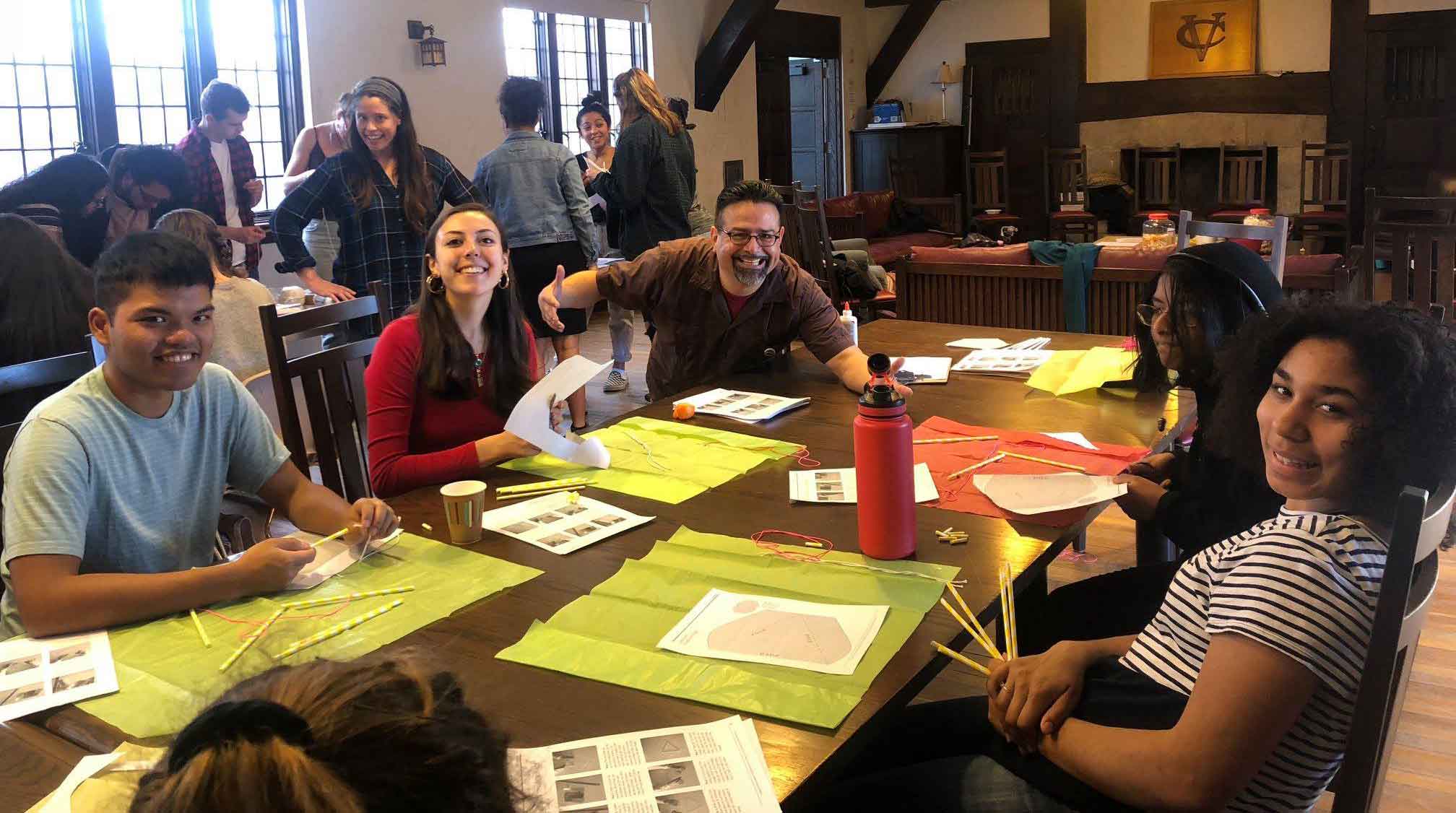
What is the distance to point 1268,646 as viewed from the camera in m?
1.08

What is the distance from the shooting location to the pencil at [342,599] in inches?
57.7

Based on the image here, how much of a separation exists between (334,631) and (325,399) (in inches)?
43.4

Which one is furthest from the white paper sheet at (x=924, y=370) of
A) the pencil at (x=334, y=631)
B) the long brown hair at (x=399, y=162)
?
the long brown hair at (x=399, y=162)

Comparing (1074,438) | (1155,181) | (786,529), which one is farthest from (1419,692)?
(1155,181)

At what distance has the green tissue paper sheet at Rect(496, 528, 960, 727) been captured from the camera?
124 cm

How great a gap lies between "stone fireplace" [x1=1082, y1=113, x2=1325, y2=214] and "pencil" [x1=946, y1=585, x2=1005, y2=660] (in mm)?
10080

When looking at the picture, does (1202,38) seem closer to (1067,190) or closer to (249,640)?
(1067,190)

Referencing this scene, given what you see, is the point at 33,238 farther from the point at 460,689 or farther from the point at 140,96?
the point at 140,96

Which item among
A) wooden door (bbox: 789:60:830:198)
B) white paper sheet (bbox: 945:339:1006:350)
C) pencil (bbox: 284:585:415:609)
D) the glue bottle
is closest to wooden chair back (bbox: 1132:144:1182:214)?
wooden door (bbox: 789:60:830:198)

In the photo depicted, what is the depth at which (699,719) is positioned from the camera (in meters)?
1.19

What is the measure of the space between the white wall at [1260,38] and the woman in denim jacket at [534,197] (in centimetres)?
773

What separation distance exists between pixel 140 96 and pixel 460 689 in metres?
5.72

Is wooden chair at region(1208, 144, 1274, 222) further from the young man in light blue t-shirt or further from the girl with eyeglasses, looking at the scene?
the young man in light blue t-shirt

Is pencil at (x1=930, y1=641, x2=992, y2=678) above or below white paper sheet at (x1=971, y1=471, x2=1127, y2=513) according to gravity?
below
